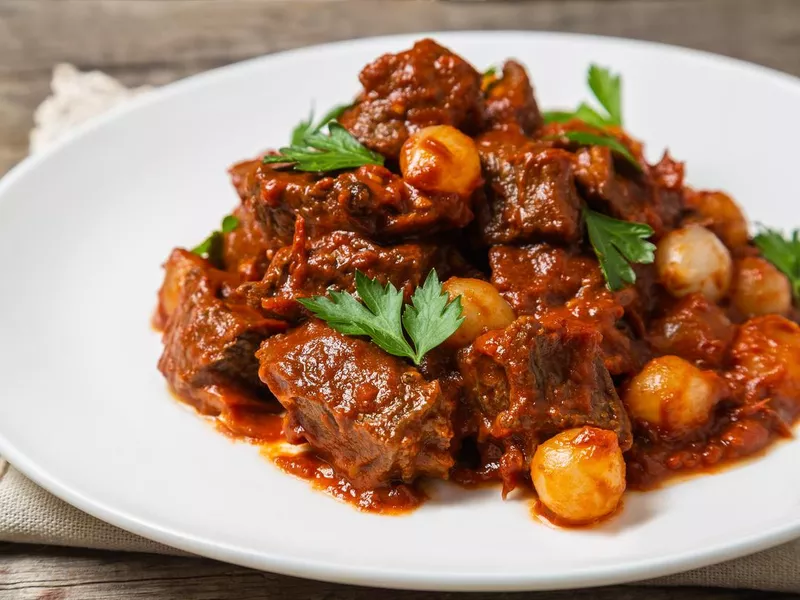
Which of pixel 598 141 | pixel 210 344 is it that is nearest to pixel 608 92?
pixel 598 141

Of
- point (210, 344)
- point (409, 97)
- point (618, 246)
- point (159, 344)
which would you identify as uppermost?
point (409, 97)

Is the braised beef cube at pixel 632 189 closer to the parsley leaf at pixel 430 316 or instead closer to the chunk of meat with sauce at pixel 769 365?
the chunk of meat with sauce at pixel 769 365

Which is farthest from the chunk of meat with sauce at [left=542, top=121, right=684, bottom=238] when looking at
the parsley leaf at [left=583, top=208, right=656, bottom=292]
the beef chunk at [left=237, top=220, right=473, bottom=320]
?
the beef chunk at [left=237, top=220, right=473, bottom=320]

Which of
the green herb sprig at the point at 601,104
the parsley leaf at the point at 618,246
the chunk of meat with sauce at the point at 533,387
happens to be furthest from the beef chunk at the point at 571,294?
the green herb sprig at the point at 601,104

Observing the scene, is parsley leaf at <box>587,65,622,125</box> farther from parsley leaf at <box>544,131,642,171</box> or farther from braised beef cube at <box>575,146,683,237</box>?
parsley leaf at <box>544,131,642,171</box>

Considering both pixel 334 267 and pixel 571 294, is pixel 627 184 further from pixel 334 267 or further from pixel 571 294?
pixel 334 267

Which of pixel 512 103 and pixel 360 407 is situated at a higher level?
pixel 512 103

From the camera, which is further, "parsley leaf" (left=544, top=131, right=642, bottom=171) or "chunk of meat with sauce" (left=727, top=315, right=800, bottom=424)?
"parsley leaf" (left=544, top=131, right=642, bottom=171)
